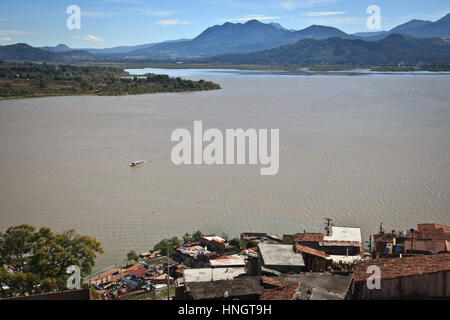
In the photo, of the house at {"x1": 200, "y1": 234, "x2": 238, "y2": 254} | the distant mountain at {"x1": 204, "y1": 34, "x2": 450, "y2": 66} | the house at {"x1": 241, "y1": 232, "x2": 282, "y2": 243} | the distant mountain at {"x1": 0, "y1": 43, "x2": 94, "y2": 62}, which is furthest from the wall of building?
the distant mountain at {"x1": 0, "y1": 43, "x2": 94, "y2": 62}

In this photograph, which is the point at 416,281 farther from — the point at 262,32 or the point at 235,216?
the point at 262,32

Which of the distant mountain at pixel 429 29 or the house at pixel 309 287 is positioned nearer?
the house at pixel 309 287

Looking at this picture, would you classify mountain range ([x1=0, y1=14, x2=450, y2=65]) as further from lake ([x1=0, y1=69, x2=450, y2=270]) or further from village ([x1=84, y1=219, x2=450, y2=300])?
village ([x1=84, y1=219, x2=450, y2=300])

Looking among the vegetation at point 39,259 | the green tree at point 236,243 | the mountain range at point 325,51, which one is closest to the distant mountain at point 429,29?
the mountain range at point 325,51

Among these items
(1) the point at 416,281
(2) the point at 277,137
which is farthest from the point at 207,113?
(1) the point at 416,281

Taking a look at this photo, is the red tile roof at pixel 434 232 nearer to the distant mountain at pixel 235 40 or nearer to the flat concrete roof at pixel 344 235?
the flat concrete roof at pixel 344 235

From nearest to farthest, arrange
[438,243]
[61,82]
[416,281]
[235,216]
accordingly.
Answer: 1. [416,281]
2. [438,243]
3. [235,216]
4. [61,82]

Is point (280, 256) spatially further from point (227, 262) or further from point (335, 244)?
point (335, 244)
